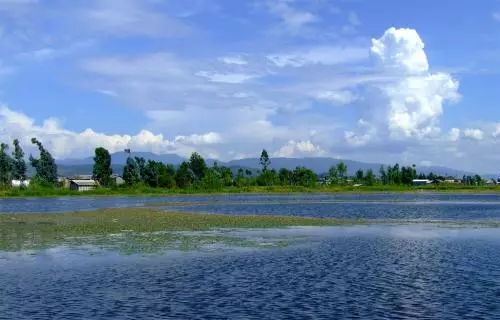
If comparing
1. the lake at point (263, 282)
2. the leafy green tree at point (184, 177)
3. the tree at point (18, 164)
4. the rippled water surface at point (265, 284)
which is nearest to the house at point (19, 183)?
the tree at point (18, 164)

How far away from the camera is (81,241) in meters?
40.6

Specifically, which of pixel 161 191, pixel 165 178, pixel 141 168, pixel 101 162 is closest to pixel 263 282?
pixel 161 191

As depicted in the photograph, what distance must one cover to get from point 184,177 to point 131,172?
17.4m

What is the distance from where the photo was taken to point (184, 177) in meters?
193

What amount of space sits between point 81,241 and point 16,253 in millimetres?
6016

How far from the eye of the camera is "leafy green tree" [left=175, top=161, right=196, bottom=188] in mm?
191363

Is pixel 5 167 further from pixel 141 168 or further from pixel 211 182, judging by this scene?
pixel 211 182

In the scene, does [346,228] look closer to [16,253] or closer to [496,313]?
[16,253]

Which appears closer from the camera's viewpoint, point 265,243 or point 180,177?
point 265,243

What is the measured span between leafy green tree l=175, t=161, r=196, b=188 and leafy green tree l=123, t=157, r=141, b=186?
12.9 m

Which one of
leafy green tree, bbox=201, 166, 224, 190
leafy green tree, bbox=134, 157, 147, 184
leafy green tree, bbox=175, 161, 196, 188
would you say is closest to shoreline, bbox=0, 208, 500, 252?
leafy green tree, bbox=201, 166, 224, 190

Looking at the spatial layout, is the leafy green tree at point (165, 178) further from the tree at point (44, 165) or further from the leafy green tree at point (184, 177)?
the tree at point (44, 165)

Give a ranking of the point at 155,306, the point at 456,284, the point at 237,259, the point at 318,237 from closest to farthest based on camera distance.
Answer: the point at 155,306 → the point at 456,284 → the point at 237,259 → the point at 318,237

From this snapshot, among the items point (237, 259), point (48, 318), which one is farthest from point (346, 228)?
point (48, 318)
